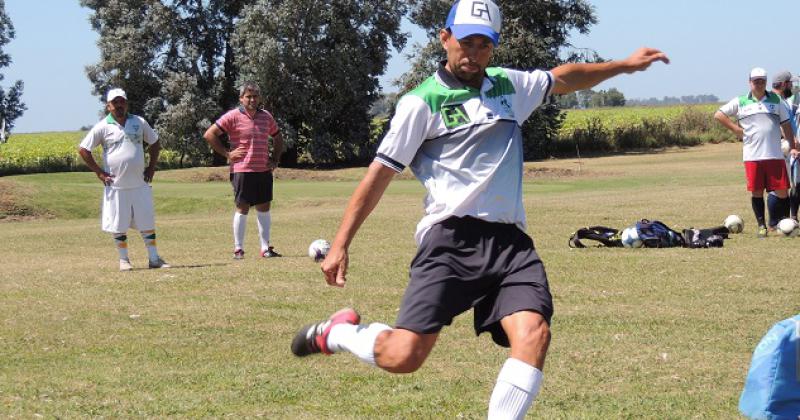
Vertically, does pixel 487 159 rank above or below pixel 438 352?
above

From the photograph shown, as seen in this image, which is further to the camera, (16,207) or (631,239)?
(16,207)

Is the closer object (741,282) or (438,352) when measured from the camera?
(438,352)

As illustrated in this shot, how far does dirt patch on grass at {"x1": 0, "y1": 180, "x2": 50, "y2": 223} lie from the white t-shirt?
1383cm

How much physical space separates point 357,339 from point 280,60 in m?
48.7

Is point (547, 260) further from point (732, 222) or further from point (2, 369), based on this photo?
point (2, 369)

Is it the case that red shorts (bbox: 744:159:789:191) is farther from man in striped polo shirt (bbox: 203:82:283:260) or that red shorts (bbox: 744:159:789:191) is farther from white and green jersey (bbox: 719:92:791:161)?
man in striped polo shirt (bbox: 203:82:283:260)

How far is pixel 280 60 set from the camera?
5391 cm

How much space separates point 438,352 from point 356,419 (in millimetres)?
2067

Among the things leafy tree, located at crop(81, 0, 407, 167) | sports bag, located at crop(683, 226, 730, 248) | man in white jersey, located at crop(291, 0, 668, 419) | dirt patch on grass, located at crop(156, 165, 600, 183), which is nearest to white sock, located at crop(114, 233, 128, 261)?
sports bag, located at crop(683, 226, 730, 248)

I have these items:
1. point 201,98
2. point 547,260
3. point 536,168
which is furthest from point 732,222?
point 201,98

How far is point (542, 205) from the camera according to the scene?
24656 millimetres

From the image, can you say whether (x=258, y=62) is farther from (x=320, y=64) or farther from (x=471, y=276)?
(x=471, y=276)

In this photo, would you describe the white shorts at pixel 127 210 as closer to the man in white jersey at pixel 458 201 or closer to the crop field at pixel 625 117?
the man in white jersey at pixel 458 201

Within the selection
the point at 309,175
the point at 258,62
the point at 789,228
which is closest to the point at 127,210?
the point at 789,228
